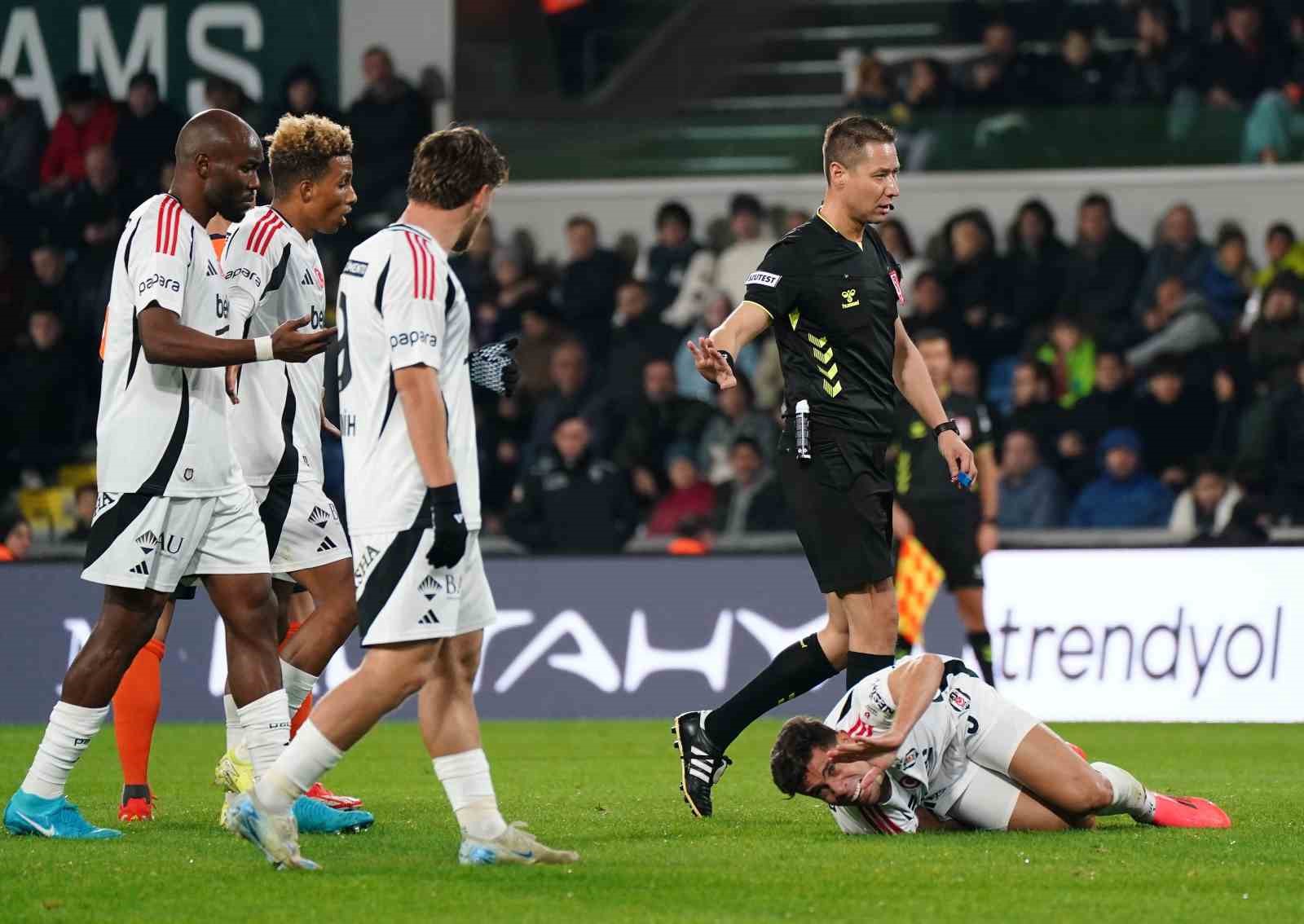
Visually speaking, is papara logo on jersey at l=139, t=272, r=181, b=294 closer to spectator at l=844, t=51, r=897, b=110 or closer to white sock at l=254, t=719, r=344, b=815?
white sock at l=254, t=719, r=344, b=815

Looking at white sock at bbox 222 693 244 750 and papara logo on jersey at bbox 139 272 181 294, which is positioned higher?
papara logo on jersey at bbox 139 272 181 294

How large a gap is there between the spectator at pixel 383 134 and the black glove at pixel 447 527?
14263mm

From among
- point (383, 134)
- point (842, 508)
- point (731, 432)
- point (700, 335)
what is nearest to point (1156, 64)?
point (700, 335)

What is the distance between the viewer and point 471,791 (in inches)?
239

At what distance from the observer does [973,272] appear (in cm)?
1761

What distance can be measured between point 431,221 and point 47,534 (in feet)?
40.6

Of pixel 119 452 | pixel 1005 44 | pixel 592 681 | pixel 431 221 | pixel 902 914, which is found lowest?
pixel 592 681

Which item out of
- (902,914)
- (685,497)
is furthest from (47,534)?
(902,914)

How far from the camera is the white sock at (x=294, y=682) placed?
7867 mm

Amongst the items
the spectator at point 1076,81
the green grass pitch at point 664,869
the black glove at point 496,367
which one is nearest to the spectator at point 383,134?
the spectator at point 1076,81

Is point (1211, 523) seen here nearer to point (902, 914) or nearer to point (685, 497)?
point (685, 497)

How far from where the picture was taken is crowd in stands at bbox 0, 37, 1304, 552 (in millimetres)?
15742

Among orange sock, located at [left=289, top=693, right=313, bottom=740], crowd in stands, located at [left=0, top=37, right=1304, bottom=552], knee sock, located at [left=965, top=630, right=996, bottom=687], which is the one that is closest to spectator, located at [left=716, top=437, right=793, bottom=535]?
crowd in stands, located at [left=0, top=37, right=1304, bottom=552]

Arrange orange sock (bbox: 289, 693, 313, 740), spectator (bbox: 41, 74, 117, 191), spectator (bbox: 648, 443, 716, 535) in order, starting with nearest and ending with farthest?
orange sock (bbox: 289, 693, 313, 740) < spectator (bbox: 648, 443, 716, 535) < spectator (bbox: 41, 74, 117, 191)
